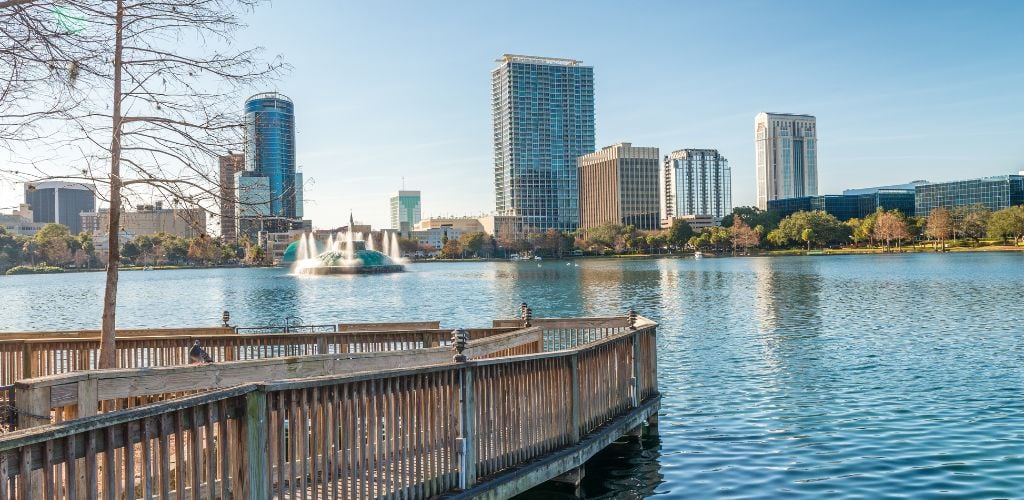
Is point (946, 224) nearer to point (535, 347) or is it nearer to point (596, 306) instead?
point (596, 306)

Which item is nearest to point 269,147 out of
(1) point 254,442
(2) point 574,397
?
(2) point 574,397

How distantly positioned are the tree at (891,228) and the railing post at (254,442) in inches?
8075

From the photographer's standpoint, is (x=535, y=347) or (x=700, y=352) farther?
(x=700, y=352)

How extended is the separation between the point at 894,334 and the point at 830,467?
21017 millimetres

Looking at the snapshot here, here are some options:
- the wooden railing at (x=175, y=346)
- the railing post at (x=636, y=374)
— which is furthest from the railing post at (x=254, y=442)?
the railing post at (x=636, y=374)

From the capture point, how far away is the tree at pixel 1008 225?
535 feet

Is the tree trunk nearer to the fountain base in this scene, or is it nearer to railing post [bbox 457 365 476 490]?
railing post [bbox 457 365 476 490]

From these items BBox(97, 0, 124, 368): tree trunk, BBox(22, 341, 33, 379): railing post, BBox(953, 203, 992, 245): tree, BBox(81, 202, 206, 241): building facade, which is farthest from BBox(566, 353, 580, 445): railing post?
BBox(953, 203, 992, 245): tree

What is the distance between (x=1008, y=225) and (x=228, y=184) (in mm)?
187573

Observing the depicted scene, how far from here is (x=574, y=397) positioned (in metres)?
11.4

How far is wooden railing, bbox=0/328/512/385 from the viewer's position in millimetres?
12523

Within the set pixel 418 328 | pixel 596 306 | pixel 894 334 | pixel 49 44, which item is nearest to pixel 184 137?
pixel 49 44

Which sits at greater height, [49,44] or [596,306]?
[49,44]

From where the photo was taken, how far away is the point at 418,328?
1647 cm
